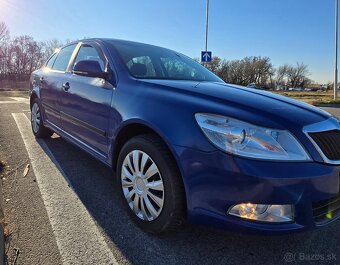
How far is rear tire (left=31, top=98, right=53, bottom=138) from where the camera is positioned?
5.66 metres

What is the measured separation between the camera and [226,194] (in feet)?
7.13

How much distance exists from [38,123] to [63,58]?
1.46m

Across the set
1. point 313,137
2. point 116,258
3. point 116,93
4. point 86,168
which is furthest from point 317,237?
point 86,168

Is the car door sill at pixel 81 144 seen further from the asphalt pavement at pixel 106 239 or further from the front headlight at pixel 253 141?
the front headlight at pixel 253 141

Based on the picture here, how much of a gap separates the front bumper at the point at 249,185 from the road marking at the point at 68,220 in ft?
2.57

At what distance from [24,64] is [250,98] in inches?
2693

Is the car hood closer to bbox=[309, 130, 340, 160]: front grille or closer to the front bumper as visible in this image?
bbox=[309, 130, 340, 160]: front grille

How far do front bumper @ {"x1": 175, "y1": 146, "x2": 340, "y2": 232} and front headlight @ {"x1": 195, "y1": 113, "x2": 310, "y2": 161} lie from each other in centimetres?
5

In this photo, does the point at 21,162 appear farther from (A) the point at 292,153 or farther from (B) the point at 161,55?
(A) the point at 292,153

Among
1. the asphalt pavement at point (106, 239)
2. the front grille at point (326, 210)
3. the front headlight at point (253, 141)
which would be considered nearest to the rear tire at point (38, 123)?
the asphalt pavement at point (106, 239)

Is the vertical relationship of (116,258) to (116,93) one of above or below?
below

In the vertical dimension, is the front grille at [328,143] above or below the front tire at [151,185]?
above

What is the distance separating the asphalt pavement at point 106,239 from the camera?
2.42 m

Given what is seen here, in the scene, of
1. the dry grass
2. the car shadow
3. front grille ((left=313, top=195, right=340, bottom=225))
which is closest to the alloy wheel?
the car shadow
